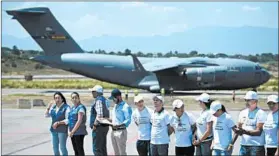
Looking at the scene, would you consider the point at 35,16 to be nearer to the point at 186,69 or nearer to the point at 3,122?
the point at 186,69

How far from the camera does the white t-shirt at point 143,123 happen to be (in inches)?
345

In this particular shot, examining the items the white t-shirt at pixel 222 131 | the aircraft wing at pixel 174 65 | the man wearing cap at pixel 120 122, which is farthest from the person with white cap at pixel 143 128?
the aircraft wing at pixel 174 65

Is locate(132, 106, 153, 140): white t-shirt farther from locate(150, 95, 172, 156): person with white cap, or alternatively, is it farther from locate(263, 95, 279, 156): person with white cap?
locate(263, 95, 279, 156): person with white cap

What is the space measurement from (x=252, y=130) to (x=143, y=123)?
1.97 metres

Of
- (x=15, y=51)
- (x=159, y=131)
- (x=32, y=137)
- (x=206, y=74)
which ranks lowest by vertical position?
(x=32, y=137)

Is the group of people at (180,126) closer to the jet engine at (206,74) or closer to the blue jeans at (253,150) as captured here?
the blue jeans at (253,150)

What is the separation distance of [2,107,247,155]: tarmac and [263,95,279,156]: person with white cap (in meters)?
3.02

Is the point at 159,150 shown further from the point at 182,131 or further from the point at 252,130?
Answer: the point at 252,130

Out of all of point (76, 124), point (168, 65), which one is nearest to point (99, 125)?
point (76, 124)

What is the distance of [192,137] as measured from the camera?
8.35 meters

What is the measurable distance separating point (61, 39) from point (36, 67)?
229ft

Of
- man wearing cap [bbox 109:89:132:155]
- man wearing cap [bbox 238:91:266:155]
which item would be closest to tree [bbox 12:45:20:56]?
man wearing cap [bbox 109:89:132:155]

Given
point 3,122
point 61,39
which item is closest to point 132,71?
point 61,39

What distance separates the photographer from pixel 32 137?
13.6 meters
